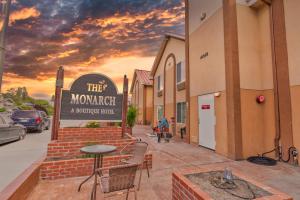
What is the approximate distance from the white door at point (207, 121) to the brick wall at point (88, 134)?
4.47m

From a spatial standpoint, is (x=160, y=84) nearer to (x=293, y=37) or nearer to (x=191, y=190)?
(x=293, y=37)

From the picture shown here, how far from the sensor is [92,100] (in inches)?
232

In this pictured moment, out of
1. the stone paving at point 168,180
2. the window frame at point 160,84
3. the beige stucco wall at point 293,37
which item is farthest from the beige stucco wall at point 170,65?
the stone paving at point 168,180

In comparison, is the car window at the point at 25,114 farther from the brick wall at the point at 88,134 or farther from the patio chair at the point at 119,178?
the patio chair at the point at 119,178

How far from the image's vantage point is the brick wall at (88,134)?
5953 mm

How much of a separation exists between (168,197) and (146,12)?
34.8 ft

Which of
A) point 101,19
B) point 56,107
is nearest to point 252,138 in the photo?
point 56,107

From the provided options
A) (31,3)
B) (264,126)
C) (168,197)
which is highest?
(31,3)

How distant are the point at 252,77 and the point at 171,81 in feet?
24.8

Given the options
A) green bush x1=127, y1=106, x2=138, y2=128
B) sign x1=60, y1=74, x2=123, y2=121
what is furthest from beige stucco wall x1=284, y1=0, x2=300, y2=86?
green bush x1=127, y1=106, x2=138, y2=128

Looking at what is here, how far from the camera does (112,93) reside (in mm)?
6191

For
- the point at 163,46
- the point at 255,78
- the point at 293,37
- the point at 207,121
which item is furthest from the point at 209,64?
the point at 163,46

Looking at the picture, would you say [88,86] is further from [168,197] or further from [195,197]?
[195,197]

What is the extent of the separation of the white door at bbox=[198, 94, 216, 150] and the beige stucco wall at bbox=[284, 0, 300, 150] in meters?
2.93
